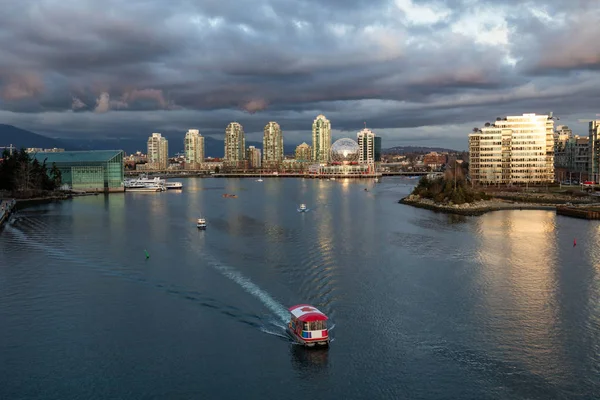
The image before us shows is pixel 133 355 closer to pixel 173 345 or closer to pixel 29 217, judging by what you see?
pixel 173 345

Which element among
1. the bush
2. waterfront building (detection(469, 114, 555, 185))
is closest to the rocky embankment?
the bush

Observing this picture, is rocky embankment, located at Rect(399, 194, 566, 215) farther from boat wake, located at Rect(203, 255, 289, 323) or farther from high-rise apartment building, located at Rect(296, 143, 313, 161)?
high-rise apartment building, located at Rect(296, 143, 313, 161)

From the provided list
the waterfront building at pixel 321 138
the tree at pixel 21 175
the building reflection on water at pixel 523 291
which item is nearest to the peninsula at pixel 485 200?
the building reflection on water at pixel 523 291

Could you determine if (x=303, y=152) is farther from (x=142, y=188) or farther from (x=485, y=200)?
(x=485, y=200)

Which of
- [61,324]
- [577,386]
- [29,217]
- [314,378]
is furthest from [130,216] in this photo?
[577,386]

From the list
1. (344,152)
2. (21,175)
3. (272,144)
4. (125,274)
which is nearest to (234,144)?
(272,144)
